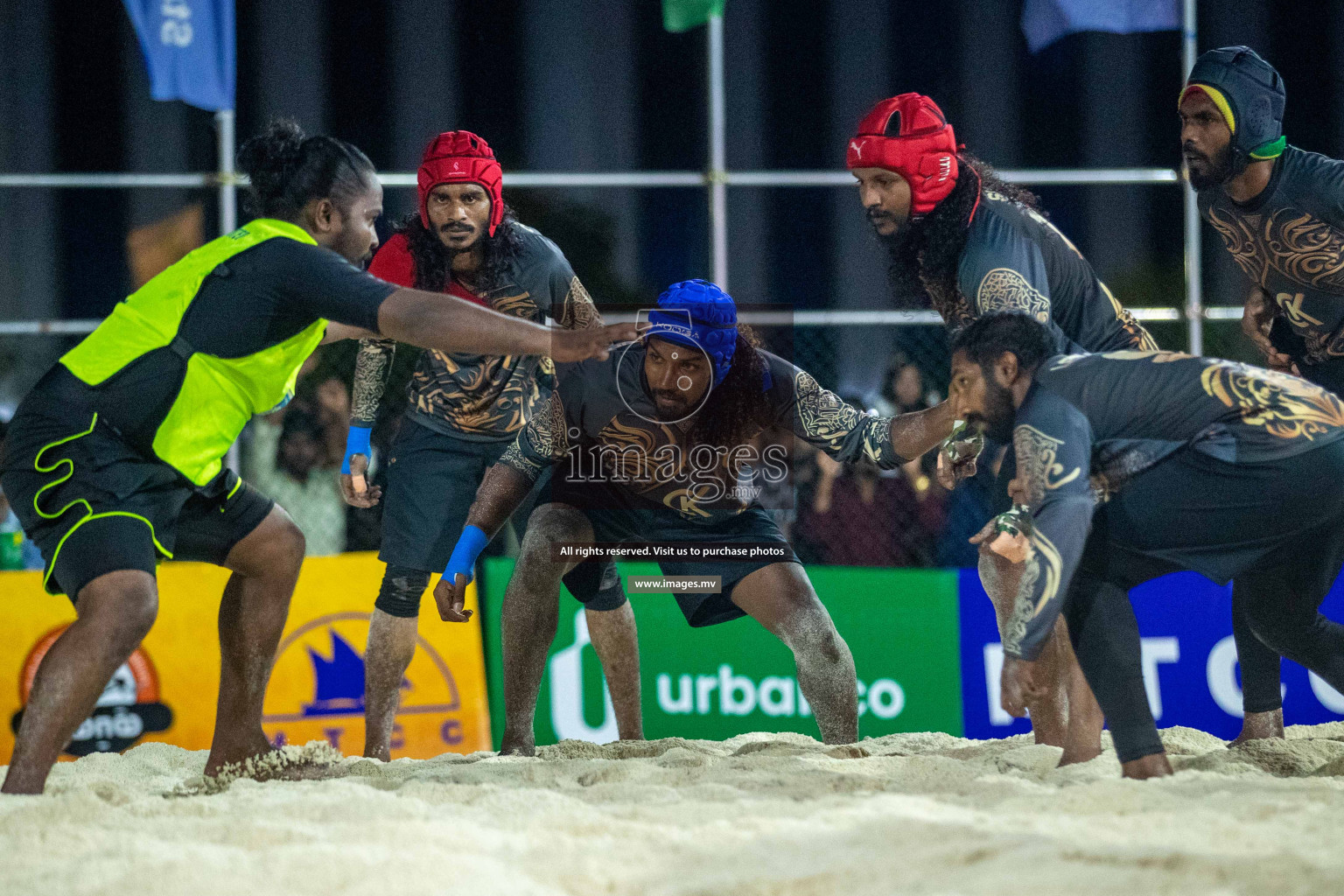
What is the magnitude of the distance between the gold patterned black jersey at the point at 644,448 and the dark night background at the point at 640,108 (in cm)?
188

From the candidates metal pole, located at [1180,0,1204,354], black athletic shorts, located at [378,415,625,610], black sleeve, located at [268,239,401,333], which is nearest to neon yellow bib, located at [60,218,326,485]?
black sleeve, located at [268,239,401,333]

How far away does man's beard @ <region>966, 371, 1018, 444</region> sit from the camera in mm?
3111

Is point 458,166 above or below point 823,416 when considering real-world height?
above

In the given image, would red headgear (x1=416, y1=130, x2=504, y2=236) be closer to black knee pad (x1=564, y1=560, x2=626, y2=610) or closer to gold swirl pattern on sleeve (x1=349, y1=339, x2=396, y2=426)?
gold swirl pattern on sleeve (x1=349, y1=339, x2=396, y2=426)

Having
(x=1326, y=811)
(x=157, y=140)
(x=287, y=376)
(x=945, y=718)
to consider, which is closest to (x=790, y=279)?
(x=945, y=718)

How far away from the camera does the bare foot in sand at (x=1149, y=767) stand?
2.98 meters

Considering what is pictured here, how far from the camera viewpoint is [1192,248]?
19.3 ft

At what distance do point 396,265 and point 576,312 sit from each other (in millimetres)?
677

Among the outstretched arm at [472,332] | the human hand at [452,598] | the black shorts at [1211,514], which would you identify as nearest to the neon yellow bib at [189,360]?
the outstretched arm at [472,332]

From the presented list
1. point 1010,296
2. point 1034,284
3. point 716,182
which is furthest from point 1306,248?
point 716,182

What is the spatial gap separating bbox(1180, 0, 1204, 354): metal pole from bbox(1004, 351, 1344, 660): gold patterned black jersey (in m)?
2.81

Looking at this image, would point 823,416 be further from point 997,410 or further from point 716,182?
point 716,182

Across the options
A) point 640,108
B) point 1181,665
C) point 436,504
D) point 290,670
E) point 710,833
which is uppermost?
point 640,108

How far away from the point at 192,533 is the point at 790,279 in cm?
406
